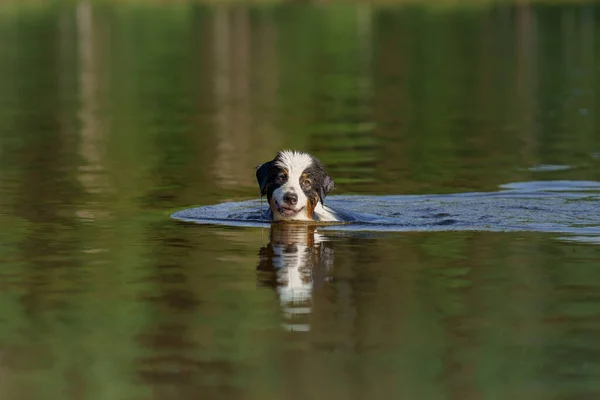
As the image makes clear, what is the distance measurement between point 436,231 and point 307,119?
18.1 m

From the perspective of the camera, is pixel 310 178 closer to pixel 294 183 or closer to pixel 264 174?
pixel 294 183

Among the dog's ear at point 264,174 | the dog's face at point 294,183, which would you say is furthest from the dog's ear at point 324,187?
the dog's ear at point 264,174

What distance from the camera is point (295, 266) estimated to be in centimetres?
1570

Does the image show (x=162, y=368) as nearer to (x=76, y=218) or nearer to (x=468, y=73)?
(x=76, y=218)

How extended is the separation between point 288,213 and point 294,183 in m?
0.49

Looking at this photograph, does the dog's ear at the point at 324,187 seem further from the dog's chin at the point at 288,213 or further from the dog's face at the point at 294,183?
the dog's chin at the point at 288,213

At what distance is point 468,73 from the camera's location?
51.7m

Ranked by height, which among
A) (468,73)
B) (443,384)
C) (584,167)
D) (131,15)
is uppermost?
(131,15)

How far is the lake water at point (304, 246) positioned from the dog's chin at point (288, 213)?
131 mm

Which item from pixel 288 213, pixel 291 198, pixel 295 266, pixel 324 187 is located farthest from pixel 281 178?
pixel 295 266

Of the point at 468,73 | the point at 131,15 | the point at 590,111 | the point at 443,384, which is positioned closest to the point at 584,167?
the point at 590,111

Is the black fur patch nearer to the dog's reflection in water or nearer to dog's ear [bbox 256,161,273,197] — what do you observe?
dog's ear [bbox 256,161,273,197]

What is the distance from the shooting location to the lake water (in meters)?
11.1

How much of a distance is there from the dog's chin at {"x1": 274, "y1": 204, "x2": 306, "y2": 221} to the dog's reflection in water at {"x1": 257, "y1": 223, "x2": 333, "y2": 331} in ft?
0.33
